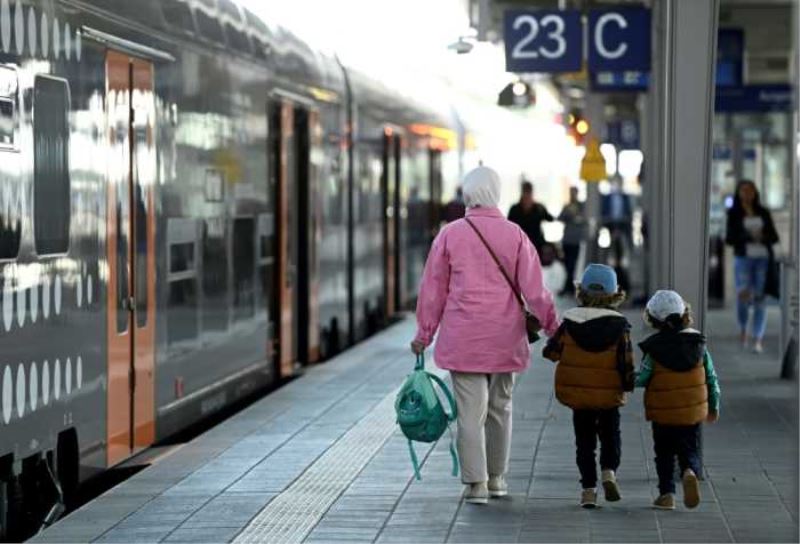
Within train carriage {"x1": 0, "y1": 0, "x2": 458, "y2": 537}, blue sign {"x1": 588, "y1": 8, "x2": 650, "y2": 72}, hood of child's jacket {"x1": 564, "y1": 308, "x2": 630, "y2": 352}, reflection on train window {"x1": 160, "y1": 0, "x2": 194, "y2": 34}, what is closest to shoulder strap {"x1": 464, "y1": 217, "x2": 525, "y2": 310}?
hood of child's jacket {"x1": 564, "y1": 308, "x2": 630, "y2": 352}

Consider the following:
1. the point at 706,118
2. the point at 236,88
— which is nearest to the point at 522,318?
the point at 706,118

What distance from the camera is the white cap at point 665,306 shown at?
30.0 ft

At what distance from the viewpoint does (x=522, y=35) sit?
20.3 metres

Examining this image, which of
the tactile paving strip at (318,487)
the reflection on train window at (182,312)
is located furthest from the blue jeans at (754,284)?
the reflection on train window at (182,312)

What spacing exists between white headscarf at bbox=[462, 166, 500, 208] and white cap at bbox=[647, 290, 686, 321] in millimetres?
1046

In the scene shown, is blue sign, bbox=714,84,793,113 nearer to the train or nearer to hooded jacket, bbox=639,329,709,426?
the train

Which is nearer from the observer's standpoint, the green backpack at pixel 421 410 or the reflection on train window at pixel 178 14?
the green backpack at pixel 421 410

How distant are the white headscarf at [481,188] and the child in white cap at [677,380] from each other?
1.05 meters

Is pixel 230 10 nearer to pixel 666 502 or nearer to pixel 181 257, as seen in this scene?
pixel 181 257

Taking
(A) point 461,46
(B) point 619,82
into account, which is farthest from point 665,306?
(B) point 619,82

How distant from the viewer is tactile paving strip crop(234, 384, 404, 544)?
8797mm

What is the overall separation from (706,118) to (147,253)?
131 inches

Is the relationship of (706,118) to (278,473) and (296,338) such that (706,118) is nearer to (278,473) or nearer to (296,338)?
(278,473)

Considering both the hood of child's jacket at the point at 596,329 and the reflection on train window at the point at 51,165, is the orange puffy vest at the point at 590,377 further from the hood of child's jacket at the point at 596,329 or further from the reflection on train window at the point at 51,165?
the reflection on train window at the point at 51,165
